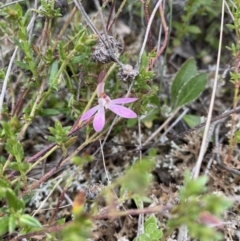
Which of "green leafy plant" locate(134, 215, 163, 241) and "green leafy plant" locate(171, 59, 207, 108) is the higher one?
"green leafy plant" locate(171, 59, 207, 108)

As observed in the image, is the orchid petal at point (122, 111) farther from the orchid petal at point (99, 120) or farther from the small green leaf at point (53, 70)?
the small green leaf at point (53, 70)

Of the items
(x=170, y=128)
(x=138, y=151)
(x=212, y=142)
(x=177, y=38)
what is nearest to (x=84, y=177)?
(x=138, y=151)

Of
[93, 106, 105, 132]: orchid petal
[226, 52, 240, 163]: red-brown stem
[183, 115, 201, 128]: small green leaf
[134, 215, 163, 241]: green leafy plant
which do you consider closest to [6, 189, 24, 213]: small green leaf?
[93, 106, 105, 132]: orchid petal

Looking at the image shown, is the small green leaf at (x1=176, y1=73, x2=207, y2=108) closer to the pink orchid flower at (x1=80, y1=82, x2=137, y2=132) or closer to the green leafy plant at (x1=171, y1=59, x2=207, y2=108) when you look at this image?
the green leafy plant at (x1=171, y1=59, x2=207, y2=108)

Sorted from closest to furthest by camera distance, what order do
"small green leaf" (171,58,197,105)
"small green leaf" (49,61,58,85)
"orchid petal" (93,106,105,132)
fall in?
"orchid petal" (93,106,105,132)
"small green leaf" (49,61,58,85)
"small green leaf" (171,58,197,105)

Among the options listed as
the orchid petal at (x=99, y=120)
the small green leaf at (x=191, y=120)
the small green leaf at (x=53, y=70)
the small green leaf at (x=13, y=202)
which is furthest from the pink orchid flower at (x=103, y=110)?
the small green leaf at (x=191, y=120)

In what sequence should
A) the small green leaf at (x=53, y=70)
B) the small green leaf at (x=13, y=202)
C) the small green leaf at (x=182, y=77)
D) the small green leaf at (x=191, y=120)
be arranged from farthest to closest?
the small green leaf at (x=182, y=77) → the small green leaf at (x=191, y=120) → the small green leaf at (x=53, y=70) → the small green leaf at (x=13, y=202)
